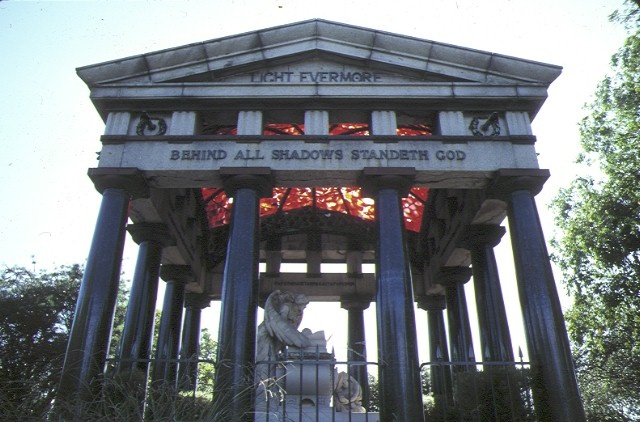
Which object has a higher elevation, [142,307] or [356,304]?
[356,304]

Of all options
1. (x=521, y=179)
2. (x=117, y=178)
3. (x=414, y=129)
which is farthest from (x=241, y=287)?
(x=414, y=129)

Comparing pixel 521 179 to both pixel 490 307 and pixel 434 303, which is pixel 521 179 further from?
pixel 434 303

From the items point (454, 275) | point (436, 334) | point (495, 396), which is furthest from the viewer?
point (436, 334)

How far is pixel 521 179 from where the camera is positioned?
1252 cm

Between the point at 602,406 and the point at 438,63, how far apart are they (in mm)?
8989

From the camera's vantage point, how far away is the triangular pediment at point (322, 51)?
44.7 ft

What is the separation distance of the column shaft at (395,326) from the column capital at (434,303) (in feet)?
28.5

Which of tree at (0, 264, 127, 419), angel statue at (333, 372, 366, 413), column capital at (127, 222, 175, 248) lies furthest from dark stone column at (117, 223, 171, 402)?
tree at (0, 264, 127, 419)

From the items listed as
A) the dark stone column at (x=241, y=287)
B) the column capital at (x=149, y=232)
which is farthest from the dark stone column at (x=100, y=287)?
the column capital at (x=149, y=232)

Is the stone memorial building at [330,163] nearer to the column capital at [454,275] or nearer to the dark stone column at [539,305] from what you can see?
the dark stone column at [539,305]

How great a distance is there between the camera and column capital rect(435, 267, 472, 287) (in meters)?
17.8

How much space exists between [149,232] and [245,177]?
4.31 metres

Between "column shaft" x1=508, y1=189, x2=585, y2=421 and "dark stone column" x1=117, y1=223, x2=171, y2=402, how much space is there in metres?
8.99

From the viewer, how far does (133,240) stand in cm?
1565
